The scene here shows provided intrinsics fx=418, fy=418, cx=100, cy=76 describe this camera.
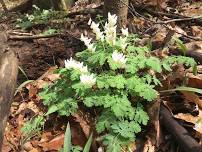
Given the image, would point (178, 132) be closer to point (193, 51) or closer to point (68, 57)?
point (193, 51)

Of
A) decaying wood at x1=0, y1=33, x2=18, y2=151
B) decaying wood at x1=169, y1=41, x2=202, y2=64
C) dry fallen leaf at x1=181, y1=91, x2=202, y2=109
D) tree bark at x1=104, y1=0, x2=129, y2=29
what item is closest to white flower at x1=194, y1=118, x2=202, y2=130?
dry fallen leaf at x1=181, y1=91, x2=202, y2=109

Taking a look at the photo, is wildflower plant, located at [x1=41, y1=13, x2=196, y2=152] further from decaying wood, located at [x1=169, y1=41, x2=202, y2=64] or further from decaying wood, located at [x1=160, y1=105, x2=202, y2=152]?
decaying wood, located at [x1=169, y1=41, x2=202, y2=64]

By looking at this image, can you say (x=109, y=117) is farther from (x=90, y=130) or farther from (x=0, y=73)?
(x=0, y=73)

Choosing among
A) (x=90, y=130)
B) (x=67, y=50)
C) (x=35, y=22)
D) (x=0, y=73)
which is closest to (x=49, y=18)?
(x=35, y=22)

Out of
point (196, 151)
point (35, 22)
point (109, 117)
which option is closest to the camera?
point (196, 151)

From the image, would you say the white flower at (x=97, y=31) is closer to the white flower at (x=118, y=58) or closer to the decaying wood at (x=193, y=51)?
the white flower at (x=118, y=58)

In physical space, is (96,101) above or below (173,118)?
above
